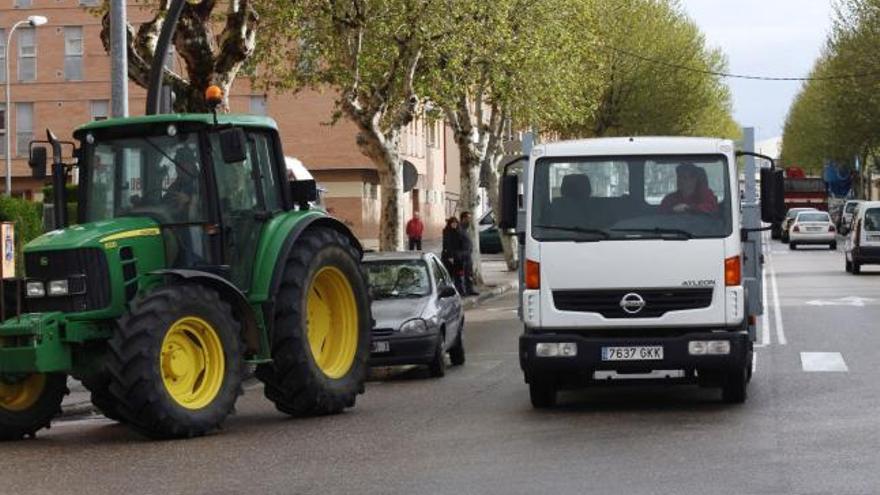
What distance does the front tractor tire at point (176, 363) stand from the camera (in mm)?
14609

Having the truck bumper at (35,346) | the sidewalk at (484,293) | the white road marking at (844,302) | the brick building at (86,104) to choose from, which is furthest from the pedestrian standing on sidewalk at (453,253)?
the brick building at (86,104)

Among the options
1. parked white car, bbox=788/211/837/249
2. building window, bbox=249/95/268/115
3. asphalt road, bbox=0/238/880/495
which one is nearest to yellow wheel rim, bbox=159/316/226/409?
asphalt road, bbox=0/238/880/495

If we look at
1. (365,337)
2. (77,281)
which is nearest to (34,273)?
(77,281)

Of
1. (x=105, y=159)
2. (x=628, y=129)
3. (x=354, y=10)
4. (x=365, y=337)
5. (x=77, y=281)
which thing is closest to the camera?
(x=77, y=281)

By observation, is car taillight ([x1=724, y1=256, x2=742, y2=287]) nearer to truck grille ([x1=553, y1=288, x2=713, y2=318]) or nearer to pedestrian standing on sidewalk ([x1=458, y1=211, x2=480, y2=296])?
truck grille ([x1=553, y1=288, x2=713, y2=318])

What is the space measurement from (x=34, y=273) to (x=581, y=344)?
14.8 ft

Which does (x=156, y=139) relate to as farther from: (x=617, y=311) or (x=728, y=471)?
(x=728, y=471)

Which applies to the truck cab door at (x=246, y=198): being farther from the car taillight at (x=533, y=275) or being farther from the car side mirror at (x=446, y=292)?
the car side mirror at (x=446, y=292)

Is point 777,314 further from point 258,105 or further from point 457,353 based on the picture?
point 258,105

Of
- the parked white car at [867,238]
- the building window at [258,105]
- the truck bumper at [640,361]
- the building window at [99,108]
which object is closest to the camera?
the truck bumper at [640,361]

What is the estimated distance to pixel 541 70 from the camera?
157 ft

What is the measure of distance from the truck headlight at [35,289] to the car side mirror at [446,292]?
26.5 ft

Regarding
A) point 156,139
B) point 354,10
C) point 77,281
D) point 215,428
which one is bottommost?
point 215,428

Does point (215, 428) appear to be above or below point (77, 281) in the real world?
below
